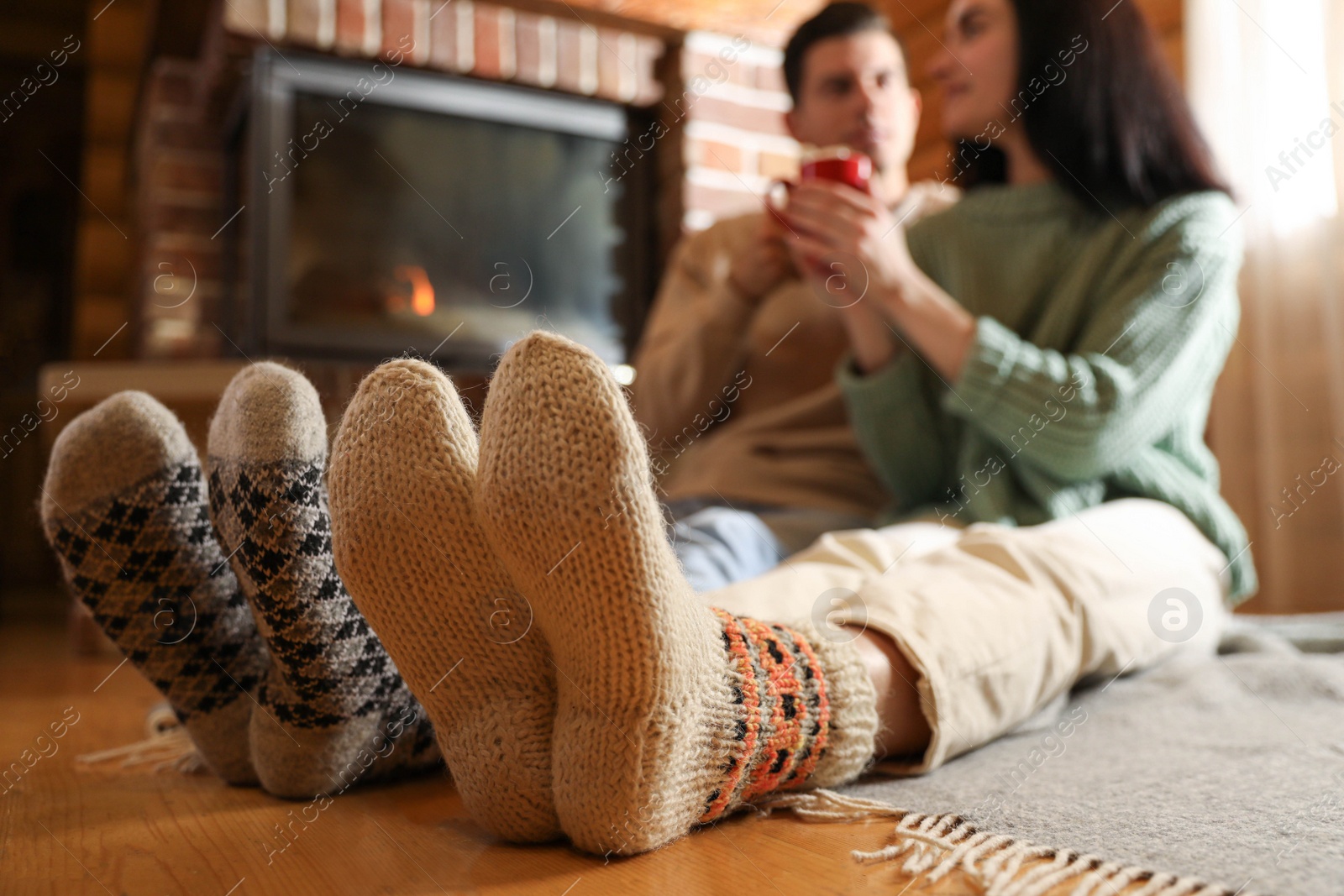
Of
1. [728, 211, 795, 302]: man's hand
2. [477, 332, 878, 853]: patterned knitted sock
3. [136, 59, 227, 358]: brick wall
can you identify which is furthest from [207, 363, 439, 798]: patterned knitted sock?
[136, 59, 227, 358]: brick wall

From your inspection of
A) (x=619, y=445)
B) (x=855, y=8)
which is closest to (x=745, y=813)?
(x=619, y=445)

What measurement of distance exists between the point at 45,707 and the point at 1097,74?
116cm

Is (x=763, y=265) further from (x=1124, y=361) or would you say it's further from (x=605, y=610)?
(x=605, y=610)

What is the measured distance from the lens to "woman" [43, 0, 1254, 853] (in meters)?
0.43

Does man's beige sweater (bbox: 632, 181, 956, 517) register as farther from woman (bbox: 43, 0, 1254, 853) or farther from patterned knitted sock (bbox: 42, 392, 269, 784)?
patterned knitted sock (bbox: 42, 392, 269, 784)

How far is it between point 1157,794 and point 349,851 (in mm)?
411

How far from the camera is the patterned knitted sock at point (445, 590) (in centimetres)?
44

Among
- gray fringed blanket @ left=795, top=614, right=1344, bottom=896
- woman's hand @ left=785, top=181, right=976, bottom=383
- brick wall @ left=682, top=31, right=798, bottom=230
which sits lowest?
gray fringed blanket @ left=795, top=614, right=1344, bottom=896

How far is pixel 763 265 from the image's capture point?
3.44 ft

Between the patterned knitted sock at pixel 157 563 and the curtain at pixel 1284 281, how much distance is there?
146 centimetres

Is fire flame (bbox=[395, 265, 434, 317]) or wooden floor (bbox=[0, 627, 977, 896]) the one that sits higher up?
fire flame (bbox=[395, 265, 434, 317])

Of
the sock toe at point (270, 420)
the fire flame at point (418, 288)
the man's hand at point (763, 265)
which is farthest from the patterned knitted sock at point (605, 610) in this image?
the fire flame at point (418, 288)

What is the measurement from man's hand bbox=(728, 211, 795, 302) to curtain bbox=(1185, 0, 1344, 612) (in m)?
0.83

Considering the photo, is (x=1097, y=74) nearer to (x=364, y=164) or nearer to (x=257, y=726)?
(x=257, y=726)
